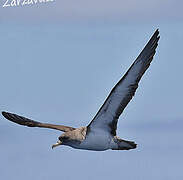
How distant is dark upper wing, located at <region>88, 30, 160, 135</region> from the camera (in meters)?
25.9

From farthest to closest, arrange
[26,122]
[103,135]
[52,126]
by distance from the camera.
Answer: [26,122]
[52,126]
[103,135]

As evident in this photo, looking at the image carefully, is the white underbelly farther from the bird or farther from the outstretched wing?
the outstretched wing

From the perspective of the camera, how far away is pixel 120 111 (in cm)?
2730

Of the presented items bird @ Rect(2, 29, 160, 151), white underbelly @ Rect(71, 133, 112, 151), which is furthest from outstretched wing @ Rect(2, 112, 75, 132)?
white underbelly @ Rect(71, 133, 112, 151)

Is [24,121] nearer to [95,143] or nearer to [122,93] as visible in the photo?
[95,143]

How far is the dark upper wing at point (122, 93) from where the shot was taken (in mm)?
25906

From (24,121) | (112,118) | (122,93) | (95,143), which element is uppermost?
(24,121)

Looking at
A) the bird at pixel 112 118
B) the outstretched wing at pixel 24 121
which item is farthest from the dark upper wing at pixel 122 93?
the outstretched wing at pixel 24 121

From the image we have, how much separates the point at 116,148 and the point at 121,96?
212 centimetres

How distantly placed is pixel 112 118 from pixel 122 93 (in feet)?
4.47

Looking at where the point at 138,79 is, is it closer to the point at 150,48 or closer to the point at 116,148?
the point at 150,48

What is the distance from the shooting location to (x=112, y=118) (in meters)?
27.6

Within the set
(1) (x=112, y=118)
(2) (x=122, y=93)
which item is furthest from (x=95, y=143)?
(2) (x=122, y=93)

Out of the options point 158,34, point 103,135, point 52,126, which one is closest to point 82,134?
point 103,135
